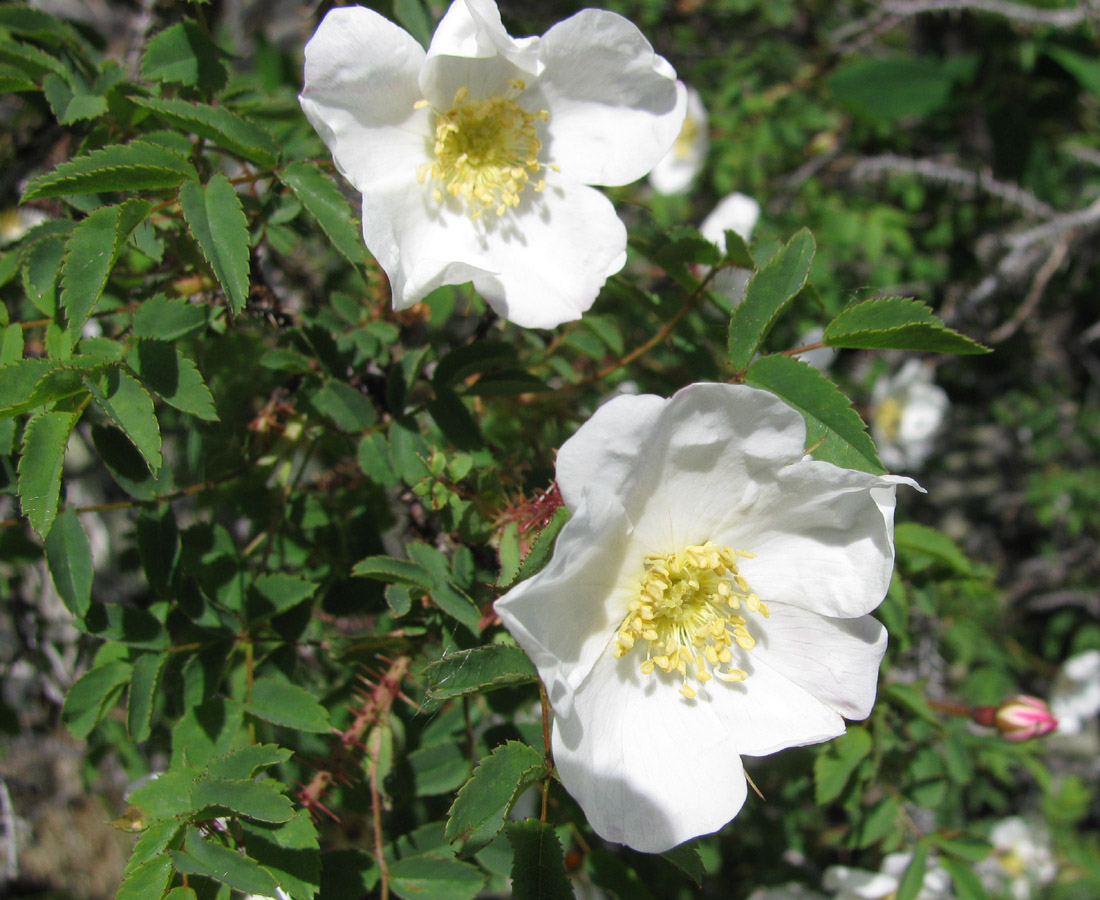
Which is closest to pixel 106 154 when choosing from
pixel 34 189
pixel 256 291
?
pixel 34 189

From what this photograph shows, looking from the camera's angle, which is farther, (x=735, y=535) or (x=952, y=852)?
(x=952, y=852)

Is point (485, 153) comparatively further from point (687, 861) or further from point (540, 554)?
point (687, 861)

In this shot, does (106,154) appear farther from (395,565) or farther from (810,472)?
(810,472)

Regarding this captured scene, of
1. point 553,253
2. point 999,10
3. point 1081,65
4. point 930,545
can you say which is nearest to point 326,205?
point 553,253

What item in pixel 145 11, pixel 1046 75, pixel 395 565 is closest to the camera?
pixel 395 565

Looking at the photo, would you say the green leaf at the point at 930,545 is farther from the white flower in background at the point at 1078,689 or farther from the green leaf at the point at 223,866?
the white flower in background at the point at 1078,689

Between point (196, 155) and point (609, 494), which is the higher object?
point (196, 155)

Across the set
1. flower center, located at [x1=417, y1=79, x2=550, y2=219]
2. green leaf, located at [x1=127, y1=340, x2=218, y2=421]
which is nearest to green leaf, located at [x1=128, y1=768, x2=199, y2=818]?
green leaf, located at [x1=127, y1=340, x2=218, y2=421]

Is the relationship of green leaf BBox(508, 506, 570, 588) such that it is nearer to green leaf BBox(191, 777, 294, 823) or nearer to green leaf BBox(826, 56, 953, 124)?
green leaf BBox(191, 777, 294, 823)
